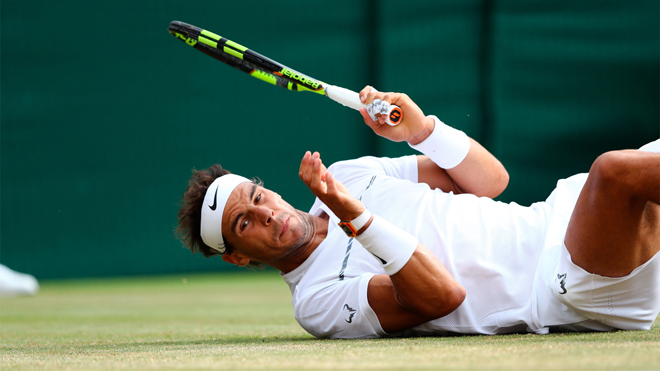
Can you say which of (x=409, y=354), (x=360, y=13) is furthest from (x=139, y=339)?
(x=360, y=13)

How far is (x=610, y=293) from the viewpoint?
7.32 feet

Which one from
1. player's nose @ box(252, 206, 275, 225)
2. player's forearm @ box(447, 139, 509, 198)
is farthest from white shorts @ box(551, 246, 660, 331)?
player's nose @ box(252, 206, 275, 225)

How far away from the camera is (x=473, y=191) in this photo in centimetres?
304

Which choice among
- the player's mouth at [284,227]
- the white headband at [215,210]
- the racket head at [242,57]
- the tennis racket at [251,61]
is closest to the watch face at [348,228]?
the player's mouth at [284,227]

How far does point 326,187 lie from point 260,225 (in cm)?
52

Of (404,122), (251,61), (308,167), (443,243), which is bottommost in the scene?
(443,243)

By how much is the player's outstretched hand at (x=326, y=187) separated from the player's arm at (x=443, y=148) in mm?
731

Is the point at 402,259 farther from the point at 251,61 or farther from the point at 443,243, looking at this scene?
the point at 251,61

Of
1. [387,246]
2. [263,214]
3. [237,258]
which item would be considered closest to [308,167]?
[387,246]

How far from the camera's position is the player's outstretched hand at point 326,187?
217 cm

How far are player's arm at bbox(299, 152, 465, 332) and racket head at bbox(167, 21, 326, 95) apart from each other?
1119 millimetres

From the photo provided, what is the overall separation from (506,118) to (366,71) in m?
1.62

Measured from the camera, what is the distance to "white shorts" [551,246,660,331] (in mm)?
2187

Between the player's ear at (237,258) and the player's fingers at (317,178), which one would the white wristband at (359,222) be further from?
the player's ear at (237,258)
